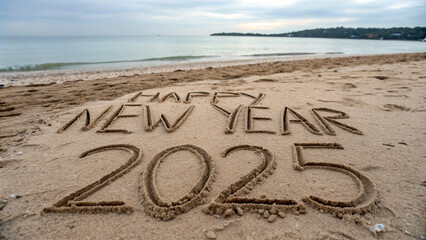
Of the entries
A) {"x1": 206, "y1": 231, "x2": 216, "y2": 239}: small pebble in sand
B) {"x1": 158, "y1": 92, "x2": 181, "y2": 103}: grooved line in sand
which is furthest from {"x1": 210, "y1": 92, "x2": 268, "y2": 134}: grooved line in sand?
{"x1": 206, "y1": 231, "x2": 216, "y2": 239}: small pebble in sand

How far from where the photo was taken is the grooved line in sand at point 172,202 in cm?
146

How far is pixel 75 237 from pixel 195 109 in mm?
2367

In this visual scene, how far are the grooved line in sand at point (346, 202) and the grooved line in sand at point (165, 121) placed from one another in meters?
1.43

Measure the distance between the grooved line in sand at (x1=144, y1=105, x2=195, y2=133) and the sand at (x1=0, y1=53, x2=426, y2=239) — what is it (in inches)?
0.7

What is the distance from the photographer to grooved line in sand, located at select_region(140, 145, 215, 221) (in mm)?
1463

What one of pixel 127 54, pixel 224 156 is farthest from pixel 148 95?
pixel 127 54

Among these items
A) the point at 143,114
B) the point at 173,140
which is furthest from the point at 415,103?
the point at 143,114

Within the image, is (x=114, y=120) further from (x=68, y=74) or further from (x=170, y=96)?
(x=68, y=74)

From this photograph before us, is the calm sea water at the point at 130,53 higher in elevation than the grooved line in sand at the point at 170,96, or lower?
higher

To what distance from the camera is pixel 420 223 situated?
132 centimetres

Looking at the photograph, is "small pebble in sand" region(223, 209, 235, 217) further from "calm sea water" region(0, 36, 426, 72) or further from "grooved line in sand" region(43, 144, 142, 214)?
"calm sea water" region(0, 36, 426, 72)

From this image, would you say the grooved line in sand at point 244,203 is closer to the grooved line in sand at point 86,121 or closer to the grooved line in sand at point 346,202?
the grooved line in sand at point 346,202

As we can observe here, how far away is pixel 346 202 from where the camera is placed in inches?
58.7

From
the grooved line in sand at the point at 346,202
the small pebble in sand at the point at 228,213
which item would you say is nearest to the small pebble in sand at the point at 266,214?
the small pebble in sand at the point at 228,213
